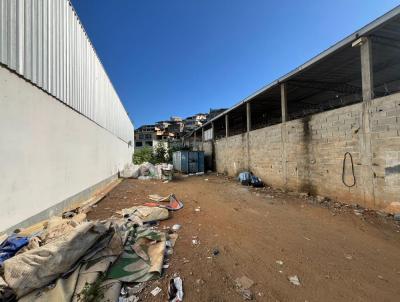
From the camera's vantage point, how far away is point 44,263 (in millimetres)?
1922

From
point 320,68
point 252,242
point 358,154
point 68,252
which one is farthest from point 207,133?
point 68,252

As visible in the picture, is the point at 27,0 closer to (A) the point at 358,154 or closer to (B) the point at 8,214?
(B) the point at 8,214

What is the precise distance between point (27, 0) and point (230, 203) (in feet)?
20.0

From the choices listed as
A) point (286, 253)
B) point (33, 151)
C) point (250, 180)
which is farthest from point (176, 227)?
point (250, 180)

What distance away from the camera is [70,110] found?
4.91m

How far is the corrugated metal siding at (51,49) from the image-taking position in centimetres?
284

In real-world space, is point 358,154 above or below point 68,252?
above

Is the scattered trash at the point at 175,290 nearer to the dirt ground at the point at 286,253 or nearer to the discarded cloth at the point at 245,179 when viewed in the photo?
the dirt ground at the point at 286,253

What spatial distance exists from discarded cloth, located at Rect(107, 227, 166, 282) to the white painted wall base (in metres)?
1.84

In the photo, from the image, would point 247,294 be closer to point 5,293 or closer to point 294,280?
point 294,280

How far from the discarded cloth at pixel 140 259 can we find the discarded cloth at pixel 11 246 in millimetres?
1262

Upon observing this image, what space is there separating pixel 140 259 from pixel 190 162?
39.1 ft

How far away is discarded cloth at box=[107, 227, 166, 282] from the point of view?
86.4 inches

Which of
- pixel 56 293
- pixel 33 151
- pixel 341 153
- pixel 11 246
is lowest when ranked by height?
pixel 56 293
